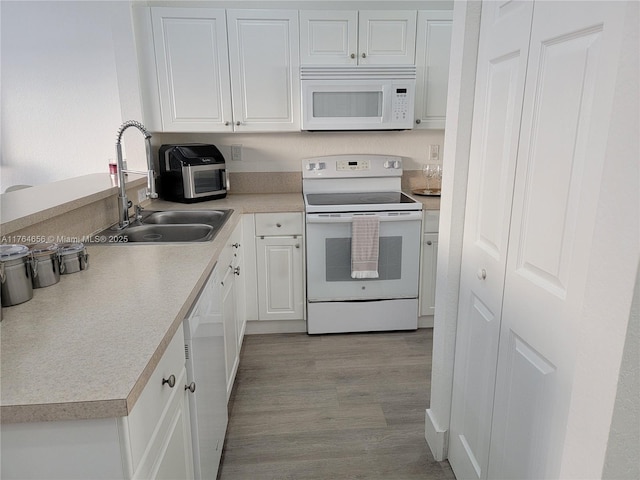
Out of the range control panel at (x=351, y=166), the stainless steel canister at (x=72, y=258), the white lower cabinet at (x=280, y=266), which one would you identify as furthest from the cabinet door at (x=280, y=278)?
the stainless steel canister at (x=72, y=258)

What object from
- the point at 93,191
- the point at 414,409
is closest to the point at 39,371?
the point at 93,191

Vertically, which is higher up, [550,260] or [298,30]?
[298,30]

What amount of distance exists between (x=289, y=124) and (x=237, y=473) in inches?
82.6

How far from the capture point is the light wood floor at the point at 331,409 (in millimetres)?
1854

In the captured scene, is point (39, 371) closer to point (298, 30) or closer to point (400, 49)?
point (298, 30)

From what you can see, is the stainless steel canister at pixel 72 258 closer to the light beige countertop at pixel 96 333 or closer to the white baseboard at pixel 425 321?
the light beige countertop at pixel 96 333

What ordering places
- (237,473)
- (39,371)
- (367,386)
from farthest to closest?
(367,386) < (237,473) < (39,371)

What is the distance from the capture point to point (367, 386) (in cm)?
243

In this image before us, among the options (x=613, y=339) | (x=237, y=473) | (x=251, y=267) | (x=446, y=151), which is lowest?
(x=237, y=473)

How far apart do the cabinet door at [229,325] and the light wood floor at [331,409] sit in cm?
19

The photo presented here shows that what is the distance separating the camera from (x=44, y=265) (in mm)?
1354

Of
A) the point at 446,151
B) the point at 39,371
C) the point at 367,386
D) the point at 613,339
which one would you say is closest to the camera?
the point at 613,339

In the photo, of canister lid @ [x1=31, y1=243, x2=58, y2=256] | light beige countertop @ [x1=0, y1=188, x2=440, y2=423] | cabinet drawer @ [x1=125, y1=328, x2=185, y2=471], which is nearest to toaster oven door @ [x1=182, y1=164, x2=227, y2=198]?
light beige countertop @ [x1=0, y1=188, x2=440, y2=423]

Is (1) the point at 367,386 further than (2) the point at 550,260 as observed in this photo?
Yes
